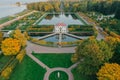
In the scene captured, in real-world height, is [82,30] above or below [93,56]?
below

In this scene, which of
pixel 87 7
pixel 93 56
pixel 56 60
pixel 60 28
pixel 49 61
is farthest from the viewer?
pixel 87 7

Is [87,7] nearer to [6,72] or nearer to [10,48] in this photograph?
[10,48]

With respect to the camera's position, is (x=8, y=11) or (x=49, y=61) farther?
(x=8, y=11)

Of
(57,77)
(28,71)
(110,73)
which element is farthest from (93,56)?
(28,71)

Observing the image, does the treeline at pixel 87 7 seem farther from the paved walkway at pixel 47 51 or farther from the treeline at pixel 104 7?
the paved walkway at pixel 47 51

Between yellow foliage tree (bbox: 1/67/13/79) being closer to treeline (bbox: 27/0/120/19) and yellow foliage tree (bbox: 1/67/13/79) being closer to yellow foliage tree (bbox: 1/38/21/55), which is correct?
yellow foliage tree (bbox: 1/38/21/55)

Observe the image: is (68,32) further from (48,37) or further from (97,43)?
(97,43)

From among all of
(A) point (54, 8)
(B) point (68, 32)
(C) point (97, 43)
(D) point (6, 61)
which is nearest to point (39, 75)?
(D) point (6, 61)
